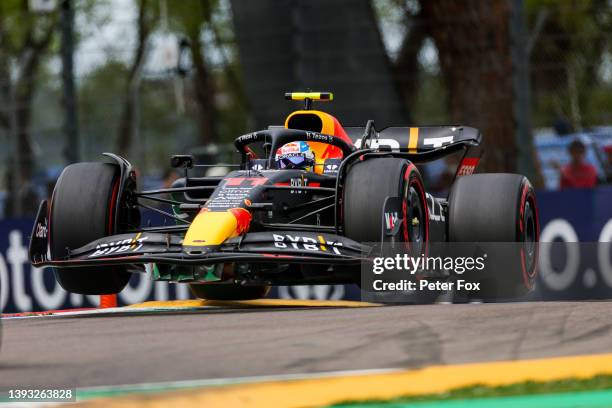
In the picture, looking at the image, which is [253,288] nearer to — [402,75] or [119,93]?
[402,75]

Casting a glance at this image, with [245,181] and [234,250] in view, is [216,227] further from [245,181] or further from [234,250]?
[245,181]

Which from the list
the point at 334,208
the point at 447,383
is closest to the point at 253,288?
the point at 334,208

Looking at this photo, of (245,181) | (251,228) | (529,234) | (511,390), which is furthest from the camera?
(529,234)

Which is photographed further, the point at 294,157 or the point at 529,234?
the point at 529,234

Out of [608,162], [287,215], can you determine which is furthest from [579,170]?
[287,215]

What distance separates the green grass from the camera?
4805 millimetres

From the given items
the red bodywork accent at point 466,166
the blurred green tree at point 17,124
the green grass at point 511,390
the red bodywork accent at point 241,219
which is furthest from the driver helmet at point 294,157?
the blurred green tree at point 17,124

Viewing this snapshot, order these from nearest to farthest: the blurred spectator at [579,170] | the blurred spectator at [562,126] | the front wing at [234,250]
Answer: the front wing at [234,250] → the blurred spectator at [579,170] → the blurred spectator at [562,126]

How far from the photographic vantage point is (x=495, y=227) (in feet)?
29.4

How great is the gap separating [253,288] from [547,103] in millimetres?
6173

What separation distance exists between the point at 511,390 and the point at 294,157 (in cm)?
463

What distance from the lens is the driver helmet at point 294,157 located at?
9461 mm

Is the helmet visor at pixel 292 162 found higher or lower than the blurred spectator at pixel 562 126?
lower

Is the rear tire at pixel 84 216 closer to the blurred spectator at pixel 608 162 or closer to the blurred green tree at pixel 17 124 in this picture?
the blurred green tree at pixel 17 124
